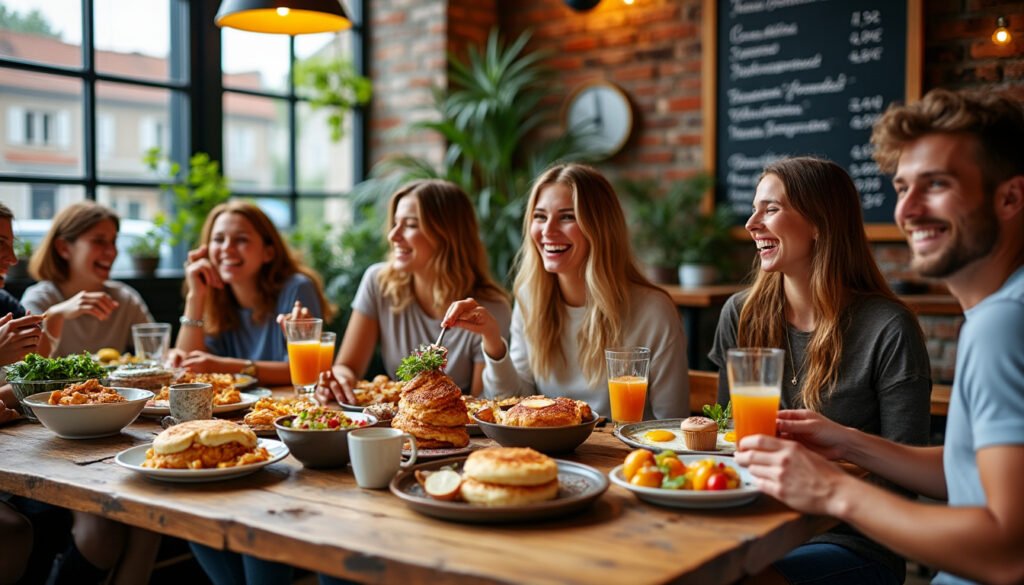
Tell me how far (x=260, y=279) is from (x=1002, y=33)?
3230 mm

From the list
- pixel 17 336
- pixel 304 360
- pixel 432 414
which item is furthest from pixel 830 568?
pixel 17 336

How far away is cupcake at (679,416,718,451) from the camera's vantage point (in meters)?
1.85

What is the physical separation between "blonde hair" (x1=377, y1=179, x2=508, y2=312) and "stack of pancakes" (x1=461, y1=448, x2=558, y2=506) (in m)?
1.63

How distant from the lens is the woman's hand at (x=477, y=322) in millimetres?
2307

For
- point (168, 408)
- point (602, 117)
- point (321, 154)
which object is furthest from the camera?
point (321, 154)

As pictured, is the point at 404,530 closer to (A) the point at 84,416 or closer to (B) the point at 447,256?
(A) the point at 84,416

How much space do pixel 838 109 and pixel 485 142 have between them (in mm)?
1820

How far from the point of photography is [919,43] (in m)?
4.19

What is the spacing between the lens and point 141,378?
2500 millimetres

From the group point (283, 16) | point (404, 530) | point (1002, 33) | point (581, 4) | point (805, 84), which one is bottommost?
point (404, 530)

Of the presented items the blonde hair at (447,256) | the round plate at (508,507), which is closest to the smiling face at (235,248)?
the blonde hair at (447,256)

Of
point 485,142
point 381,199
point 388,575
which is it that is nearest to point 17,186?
point 381,199

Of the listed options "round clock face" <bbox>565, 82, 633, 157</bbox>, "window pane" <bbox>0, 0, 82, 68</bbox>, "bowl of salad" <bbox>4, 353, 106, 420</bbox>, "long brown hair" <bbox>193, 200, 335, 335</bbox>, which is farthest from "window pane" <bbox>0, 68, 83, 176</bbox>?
"round clock face" <bbox>565, 82, 633, 157</bbox>

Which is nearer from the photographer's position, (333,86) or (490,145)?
(490,145)
